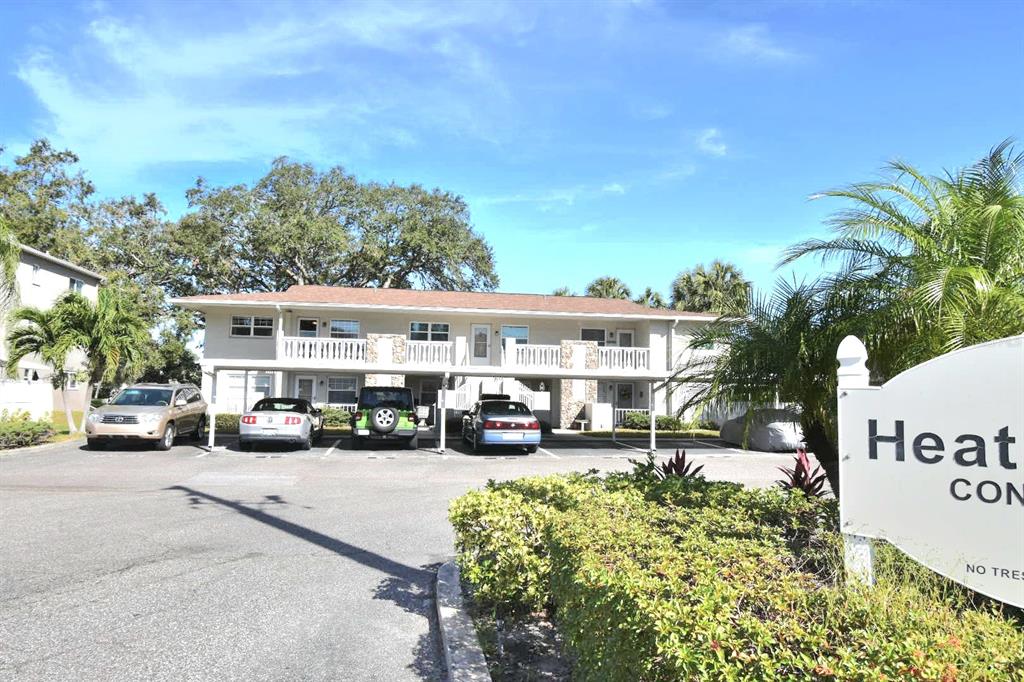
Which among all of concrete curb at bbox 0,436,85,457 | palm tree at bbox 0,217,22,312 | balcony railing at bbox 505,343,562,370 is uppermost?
palm tree at bbox 0,217,22,312

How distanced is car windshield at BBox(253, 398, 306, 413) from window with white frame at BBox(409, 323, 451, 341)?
811cm

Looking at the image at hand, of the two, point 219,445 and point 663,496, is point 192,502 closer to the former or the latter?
point 663,496

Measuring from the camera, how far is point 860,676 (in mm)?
2137

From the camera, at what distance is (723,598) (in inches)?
108

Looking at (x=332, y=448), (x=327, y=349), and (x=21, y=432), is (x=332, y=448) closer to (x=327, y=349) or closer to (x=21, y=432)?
(x=327, y=349)

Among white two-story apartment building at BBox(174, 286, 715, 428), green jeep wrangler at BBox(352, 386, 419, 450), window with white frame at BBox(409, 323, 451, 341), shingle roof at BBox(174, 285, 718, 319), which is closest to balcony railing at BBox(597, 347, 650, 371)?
white two-story apartment building at BBox(174, 286, 715, 428)

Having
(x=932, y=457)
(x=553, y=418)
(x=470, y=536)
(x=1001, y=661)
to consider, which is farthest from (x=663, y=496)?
(x=553, y=418)

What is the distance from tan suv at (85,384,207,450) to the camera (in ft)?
56.1

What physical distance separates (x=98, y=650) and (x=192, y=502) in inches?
238

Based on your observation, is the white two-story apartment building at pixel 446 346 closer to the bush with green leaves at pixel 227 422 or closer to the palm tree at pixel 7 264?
the bush with green leaves at pixel 227 422

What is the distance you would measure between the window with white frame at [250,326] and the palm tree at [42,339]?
20.6 feet

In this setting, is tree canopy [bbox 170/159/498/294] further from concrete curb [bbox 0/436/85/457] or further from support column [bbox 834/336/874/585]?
support column [bbox 834/336/874/585]

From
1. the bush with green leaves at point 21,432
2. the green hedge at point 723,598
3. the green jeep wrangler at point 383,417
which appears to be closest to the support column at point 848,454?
the green hedge at point 723,598

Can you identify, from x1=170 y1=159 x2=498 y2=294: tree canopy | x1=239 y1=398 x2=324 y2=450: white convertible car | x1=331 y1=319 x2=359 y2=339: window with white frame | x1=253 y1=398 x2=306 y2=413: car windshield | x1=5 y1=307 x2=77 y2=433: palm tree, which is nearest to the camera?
x1=239 y1=398 x2=324 y2=450: white convertible car
